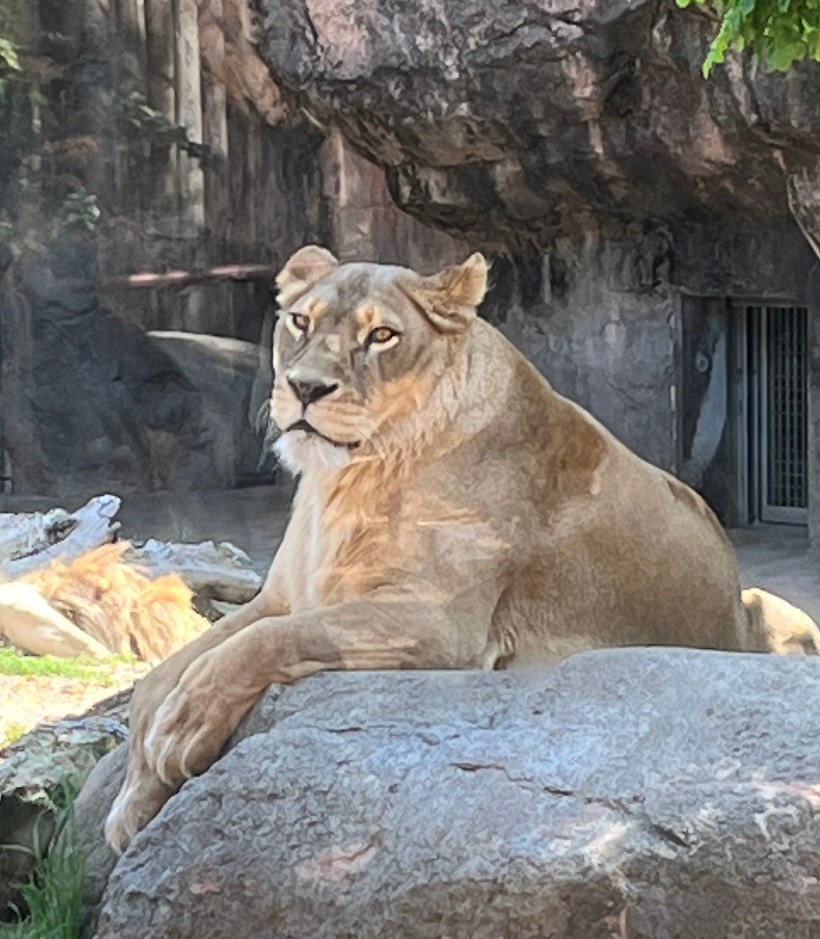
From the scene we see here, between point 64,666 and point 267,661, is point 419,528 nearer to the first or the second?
point 267,661

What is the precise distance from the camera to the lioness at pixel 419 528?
154 inches

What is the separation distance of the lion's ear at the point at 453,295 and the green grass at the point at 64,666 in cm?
312

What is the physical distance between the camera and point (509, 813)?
10.8 ft

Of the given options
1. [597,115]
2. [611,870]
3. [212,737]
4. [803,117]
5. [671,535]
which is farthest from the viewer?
[597,115]

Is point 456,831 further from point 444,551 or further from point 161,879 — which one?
point 444,551

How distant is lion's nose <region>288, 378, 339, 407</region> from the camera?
401cm

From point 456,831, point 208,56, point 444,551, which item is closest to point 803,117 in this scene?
point 208,56

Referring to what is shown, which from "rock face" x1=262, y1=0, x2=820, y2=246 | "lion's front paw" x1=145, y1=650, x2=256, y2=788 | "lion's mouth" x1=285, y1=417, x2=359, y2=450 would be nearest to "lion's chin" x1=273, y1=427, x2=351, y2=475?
"lion's mouth" x1=285, y1=417, x2=359, y2=450

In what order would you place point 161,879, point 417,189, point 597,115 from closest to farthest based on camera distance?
1. point 161,879
2. point 597,115
3. point 417,189

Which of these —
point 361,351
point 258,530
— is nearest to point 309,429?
point 361,351

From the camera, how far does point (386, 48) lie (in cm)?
984

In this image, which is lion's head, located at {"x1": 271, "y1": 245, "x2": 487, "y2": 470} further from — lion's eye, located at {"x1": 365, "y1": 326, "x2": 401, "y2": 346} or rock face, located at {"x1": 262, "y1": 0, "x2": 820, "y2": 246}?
rock face, located at {"x1": 262, "y1": 0, "x2": 820, "y2": 246}

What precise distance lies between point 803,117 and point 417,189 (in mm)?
2588

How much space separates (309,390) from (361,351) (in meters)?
0.17
